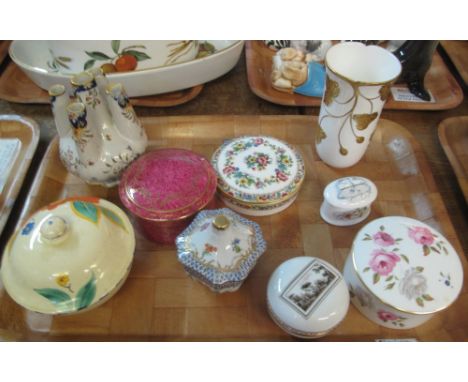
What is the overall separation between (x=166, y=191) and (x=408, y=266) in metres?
0.46

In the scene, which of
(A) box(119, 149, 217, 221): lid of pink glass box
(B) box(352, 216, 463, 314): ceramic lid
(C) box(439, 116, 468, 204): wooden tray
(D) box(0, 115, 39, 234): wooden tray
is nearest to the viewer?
(B) box(352, 216, 463, 314): ceramic lid

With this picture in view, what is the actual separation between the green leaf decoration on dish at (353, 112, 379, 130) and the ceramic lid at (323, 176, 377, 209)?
0.42 ft

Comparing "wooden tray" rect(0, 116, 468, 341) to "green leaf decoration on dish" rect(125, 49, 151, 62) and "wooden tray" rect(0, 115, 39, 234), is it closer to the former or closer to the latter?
"wooden tray" rect(0, 115, 39, 234)

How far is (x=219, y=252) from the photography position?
65 cm

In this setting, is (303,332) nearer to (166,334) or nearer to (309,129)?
(166,334)

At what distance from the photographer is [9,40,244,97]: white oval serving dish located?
0.99 metres

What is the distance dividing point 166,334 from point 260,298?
0.18 m

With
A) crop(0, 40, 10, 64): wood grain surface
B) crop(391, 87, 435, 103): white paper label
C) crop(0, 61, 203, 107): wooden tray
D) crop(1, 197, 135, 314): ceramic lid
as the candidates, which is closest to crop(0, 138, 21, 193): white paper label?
crop(0, 61, 203, 107): wooden tray

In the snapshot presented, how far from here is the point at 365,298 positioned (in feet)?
2.10

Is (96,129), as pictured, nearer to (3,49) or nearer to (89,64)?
(89,64)

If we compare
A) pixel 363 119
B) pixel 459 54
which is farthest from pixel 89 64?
pixel 459 54

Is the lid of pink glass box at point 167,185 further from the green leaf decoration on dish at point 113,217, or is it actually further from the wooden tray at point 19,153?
the wooden tray at point 19,153

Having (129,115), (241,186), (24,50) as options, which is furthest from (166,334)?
(24,50)

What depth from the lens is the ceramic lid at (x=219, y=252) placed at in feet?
2.09
